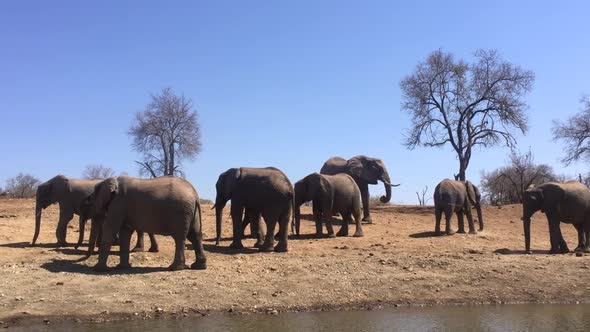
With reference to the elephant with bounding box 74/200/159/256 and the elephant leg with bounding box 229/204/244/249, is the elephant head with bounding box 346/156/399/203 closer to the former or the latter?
the elephant leg with bounding box 229/204/244/249

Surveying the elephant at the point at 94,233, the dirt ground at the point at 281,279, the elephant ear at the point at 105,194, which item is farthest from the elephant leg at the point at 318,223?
the elephant ear at the point at 105,194

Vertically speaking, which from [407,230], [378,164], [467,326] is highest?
[378,164]

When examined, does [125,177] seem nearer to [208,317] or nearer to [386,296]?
[208,317]

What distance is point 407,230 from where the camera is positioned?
24188 mm

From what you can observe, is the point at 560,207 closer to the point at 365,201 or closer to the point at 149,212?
the point at 365,201

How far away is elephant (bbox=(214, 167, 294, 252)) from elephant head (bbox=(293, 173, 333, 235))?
107 inches

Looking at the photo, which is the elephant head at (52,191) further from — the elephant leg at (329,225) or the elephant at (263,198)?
the elephant leg at (329,225)

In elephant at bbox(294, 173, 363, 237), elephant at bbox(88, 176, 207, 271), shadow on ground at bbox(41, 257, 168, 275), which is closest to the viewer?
shadow on ground at bbox(41, 257, 168, 275)

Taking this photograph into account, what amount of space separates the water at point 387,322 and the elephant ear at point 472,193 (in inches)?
409

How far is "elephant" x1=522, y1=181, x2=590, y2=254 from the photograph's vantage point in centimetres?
1897

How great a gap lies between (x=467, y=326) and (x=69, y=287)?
25.5 feet

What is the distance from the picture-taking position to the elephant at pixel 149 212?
47.1 ft

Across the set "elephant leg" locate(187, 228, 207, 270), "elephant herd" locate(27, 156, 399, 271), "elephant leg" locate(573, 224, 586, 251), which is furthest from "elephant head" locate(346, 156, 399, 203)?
"elephant leg" locate(187, 228, 207, 270)

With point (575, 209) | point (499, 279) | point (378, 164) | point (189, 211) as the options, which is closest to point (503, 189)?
point (378, 164)
